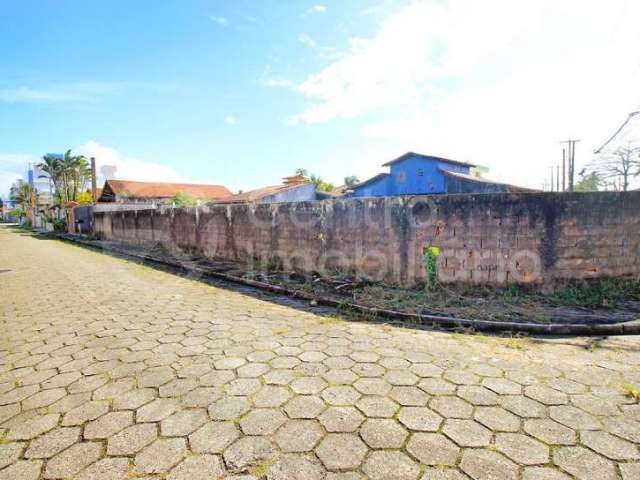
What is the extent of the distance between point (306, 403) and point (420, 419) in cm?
79

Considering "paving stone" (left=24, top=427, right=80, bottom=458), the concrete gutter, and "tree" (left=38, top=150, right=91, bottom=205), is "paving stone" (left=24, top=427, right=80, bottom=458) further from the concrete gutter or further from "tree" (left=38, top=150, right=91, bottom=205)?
"tree" (left=38, top=150, right=91, bottom=205)

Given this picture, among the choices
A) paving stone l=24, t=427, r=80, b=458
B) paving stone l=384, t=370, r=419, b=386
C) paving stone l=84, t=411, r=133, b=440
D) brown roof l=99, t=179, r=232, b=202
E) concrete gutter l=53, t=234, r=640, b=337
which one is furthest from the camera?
brown roof l=99, t=179, r=232, b=202

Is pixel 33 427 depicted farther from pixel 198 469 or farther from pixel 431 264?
pixel 431 264

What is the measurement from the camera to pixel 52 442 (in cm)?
201

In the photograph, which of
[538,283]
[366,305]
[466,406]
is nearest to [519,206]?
[538,283]

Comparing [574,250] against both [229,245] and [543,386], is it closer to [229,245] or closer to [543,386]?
[543,386]

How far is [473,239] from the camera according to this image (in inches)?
211

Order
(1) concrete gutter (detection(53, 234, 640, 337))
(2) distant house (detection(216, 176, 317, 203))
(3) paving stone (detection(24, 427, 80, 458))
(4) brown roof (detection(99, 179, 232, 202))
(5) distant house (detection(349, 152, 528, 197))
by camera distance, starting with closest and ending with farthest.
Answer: (3) paving stone (detection(24, 427, 80, 458))
(1) concrete gutter (detection(53, 234, 640, 337))
(5) distant house (detection(349, 152, 528, 197))
(2) distant house (detection(216, 176, 317, 203))
(4) brown roof (detection(99, 179, 232, 202))

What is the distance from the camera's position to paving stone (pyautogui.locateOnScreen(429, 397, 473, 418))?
2248mm

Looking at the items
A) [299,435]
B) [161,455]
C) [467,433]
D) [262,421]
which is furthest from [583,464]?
[161,455]

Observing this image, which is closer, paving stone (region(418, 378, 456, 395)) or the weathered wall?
paving stone (region(418, 378, 456, 395))

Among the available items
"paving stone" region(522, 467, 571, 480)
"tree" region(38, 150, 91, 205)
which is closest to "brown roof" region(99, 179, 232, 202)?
"tree" region(38, 150, 91, 205)

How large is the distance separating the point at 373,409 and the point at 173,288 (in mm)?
5325

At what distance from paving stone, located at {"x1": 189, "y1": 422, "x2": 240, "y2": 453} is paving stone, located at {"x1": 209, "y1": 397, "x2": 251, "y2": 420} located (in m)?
0.07
